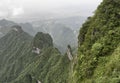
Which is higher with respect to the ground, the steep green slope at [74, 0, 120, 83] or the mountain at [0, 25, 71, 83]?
the steep green slope at [74, 0, 120, 83]

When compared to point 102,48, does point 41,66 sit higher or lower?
lower

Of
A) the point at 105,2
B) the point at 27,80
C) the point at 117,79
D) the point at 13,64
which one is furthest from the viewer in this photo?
the point at 13,64

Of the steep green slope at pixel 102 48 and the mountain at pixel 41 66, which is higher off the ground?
the steep green slope at pixel 102 48

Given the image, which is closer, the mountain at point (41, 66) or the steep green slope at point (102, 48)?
the steep green slope at point (102, 48)

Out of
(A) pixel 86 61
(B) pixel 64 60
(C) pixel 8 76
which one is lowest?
(C) pixel 8 76

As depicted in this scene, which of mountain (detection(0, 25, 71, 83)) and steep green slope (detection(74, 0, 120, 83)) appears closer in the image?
steep green slope (detection(74, 0, 120, 83))

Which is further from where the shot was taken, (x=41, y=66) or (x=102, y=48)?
(x=41, y=66)

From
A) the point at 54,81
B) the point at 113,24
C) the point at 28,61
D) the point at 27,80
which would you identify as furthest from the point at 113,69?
the point at 28,61

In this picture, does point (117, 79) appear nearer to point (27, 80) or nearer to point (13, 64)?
point (27, 80)
